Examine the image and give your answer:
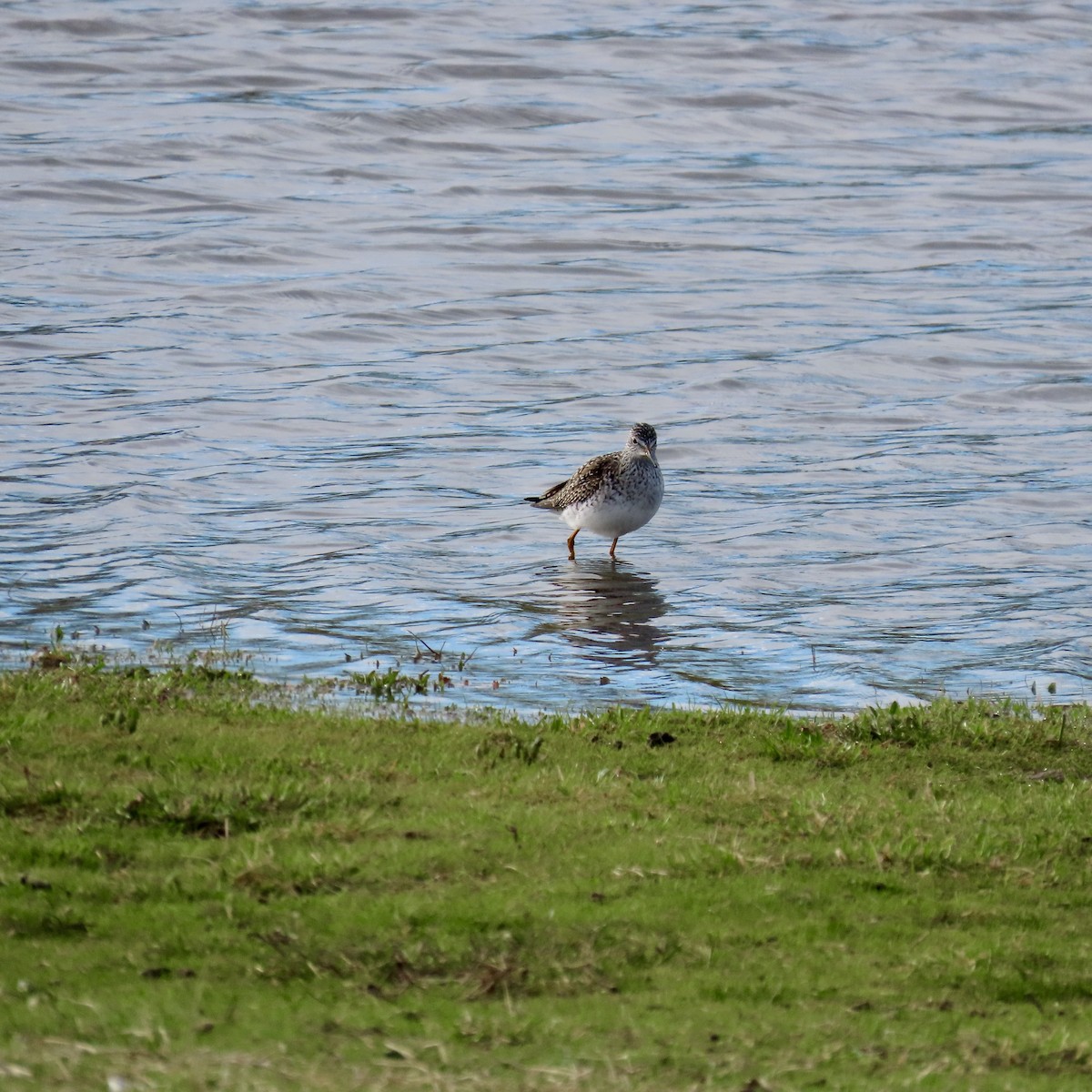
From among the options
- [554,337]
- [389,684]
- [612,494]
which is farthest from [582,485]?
[554,337]

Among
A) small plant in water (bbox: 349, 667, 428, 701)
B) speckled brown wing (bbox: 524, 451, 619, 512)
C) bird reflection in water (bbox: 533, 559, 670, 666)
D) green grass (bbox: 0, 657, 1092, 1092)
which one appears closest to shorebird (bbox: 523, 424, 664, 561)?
speckled brown wing (bbox: 524, 451, 619, 512)

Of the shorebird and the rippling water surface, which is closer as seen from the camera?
the rippling water surface

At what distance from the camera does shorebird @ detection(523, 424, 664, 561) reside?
1503cm

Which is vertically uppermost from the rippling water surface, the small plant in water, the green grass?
the green grass

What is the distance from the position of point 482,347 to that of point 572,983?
17.3 metres

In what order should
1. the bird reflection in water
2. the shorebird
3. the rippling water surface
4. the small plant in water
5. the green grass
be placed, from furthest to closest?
the shorebird → the rippling water surface → the bird reflection in water → the small plant in water → the green grass

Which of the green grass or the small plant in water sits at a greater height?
the green grass

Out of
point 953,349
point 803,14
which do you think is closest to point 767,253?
point 953,349

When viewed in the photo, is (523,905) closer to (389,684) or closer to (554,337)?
(389,684)

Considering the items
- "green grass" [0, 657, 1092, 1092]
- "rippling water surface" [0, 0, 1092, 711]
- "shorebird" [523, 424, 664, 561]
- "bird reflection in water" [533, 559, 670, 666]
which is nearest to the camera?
"green grass" [0, 657, 1092, 1092]

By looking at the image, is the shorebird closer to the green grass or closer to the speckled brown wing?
the speckled brown wing

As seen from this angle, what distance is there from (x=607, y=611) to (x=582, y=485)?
1.83 meters

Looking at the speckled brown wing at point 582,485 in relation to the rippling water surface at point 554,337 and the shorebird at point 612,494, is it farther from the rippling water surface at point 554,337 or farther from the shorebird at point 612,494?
the rippling water surface at point 554,337

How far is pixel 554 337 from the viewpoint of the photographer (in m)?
23.5
